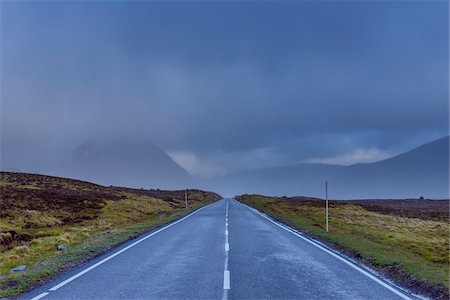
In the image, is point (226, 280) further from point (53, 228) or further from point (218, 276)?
point (53, 228)

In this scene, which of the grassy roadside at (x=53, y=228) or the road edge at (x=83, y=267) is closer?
the road edge at (x=83, y=267)

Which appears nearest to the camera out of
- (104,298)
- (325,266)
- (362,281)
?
(104,298)

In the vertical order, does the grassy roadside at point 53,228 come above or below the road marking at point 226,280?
below

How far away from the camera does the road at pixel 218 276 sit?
8.40 meters

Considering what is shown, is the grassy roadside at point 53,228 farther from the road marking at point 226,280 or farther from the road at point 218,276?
the road marking at point 226,280

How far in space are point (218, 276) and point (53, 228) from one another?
90.0ft

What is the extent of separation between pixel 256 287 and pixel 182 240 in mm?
9763

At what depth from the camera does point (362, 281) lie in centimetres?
985

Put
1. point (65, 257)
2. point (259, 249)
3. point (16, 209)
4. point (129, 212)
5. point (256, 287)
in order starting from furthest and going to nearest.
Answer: point (129, 212) < point (16, 209) < point (259, 249) < point (65, 257) < point (256, 287)

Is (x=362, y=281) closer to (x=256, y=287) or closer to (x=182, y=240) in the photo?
(x=256, y=287)

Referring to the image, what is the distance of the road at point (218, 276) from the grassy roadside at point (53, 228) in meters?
1.06

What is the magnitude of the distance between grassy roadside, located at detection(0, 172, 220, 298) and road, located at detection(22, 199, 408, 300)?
3.47ft

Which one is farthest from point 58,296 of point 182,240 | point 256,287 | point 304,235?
point 304,235

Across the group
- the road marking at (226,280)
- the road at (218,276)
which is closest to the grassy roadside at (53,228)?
the road at (218,276)
